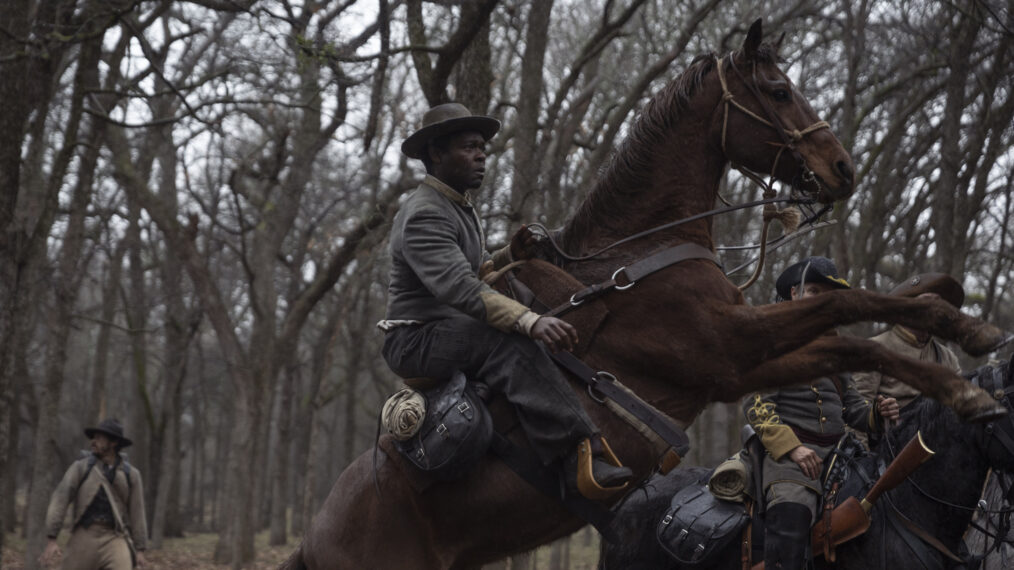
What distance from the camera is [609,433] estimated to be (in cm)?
491

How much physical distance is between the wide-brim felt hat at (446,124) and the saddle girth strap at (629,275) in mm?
1073

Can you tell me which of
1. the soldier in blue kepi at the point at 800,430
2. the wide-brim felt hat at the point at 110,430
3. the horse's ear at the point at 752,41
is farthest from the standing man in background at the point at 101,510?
the horse's ear at the point at 752,41

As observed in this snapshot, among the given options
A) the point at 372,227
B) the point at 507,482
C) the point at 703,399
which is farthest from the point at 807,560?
the point at 372,227

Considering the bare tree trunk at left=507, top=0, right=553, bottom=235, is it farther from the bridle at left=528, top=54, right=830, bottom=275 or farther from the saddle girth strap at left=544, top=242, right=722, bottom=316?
the saddle girth strap at left=544, top=242, right=722, bottom=316

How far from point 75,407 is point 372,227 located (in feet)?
107

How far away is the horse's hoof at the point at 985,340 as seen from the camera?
14.2 feet

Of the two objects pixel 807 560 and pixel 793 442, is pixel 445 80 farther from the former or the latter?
pixel 807 560

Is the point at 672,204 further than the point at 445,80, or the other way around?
the point at 445,80

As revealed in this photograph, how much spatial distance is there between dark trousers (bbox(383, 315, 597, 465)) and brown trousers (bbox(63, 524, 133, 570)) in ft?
24.6

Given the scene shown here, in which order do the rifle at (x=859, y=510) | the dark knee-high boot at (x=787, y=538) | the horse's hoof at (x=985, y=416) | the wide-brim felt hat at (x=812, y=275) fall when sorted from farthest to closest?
the wide-brim felt hat at (x=812, y=275)
the dark knee-high boot at (x=787, y=538)
the rifle at (x=859, y=510)
the horse's hoof at (x=985, y=416)

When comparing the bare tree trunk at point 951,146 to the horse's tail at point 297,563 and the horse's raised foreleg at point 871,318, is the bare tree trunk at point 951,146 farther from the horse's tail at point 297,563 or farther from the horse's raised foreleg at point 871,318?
the horse's tail at point 297,563

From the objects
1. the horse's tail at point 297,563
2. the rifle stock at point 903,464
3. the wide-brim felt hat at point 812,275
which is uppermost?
the wide-brim felt hat at point 812,275

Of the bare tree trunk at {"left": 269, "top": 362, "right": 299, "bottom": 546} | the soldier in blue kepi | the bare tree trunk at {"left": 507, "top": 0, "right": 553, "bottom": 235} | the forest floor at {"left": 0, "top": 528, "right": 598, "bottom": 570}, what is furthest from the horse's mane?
the bare tree trunk at {"left": 269, "top": 362, "right": 299, "bottom": 546}

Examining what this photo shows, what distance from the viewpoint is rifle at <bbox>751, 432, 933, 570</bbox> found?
580cm
